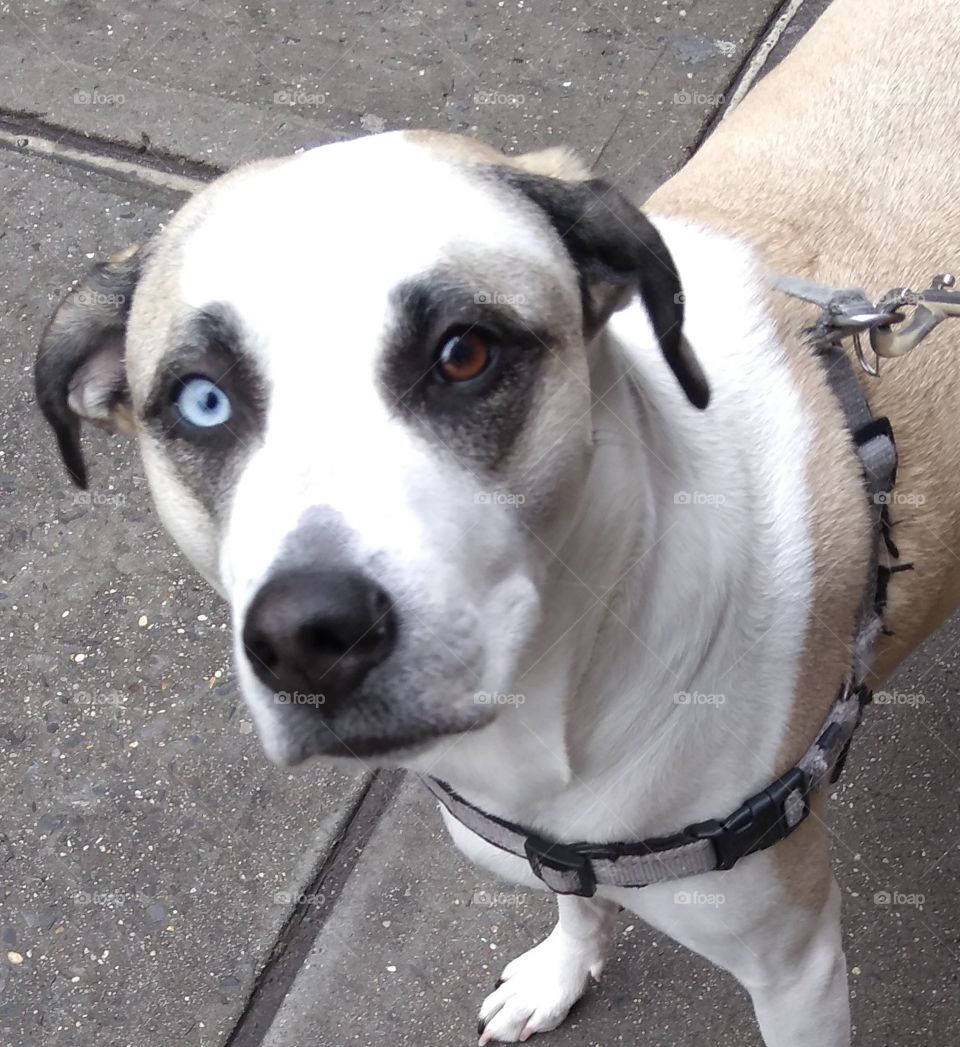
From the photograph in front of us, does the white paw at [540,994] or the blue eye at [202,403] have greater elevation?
the blue eye at [202,403]

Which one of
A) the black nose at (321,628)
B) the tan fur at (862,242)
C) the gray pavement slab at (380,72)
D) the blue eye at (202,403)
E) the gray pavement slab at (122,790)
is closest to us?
the black nose at (321,628)

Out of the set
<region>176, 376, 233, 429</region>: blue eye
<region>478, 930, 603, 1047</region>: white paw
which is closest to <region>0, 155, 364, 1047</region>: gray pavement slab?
<region>478, 930, 603, 1047</region>: white paw

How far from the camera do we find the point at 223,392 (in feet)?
5.16

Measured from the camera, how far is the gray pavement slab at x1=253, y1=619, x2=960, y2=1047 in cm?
263

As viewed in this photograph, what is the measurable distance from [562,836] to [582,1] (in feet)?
11.2

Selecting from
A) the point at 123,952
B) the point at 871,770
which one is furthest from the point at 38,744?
the point at 871,770

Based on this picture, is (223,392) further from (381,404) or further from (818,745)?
(818,745)

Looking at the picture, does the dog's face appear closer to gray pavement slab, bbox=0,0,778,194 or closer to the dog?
the dog

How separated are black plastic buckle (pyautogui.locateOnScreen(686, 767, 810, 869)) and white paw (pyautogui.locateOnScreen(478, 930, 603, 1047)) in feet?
2.76

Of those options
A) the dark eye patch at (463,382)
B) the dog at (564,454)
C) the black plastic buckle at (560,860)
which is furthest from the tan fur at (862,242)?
the dark eye patch at (463,382)

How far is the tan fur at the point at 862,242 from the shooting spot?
6.41ft

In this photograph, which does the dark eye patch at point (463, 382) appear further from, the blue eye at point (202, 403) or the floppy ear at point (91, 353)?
the floppy ear at point (91, 353)

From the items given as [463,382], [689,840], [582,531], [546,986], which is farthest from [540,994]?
[463,382]

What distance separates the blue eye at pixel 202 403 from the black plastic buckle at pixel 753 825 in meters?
0.94
